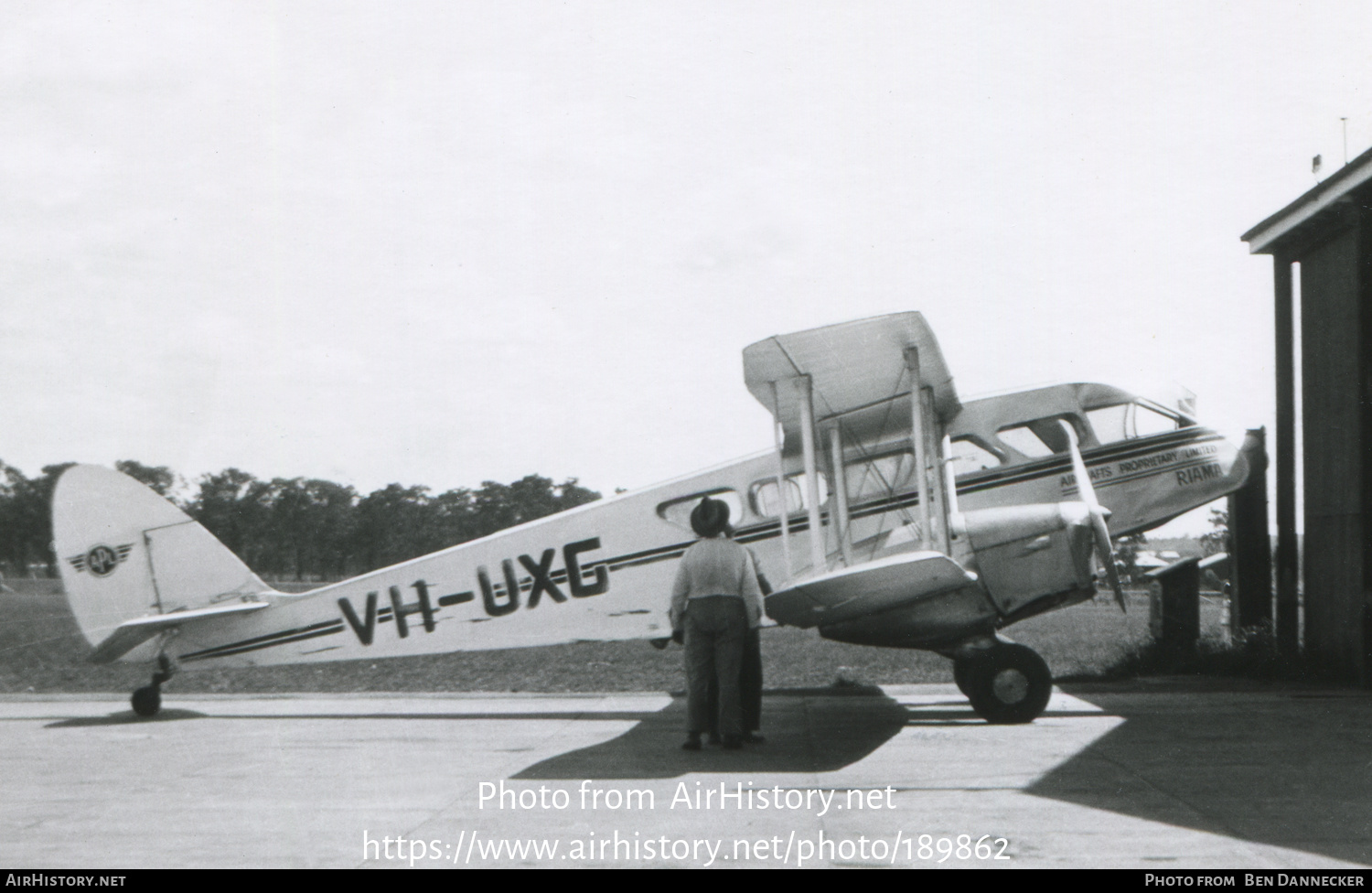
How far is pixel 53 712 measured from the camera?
9.84 meters

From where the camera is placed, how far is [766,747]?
7242mm

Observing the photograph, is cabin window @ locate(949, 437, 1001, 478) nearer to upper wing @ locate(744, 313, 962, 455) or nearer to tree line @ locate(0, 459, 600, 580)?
upper wing @ locate(744, 313, 962, 455)

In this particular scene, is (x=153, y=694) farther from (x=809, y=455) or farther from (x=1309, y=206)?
(x=1309, y=206)

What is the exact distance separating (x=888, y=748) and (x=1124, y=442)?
3970 mm

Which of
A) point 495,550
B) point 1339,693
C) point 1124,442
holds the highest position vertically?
point 1124,442

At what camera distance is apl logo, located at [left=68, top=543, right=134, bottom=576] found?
9156 millimetres

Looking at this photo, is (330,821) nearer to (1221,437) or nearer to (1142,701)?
(1142,701)

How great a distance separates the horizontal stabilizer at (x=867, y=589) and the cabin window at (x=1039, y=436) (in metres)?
2.07

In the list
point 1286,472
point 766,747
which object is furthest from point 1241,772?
point 1286,472

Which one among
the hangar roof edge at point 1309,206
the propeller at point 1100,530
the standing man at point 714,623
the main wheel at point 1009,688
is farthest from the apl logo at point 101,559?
the hangar roof edge at point 1309,206

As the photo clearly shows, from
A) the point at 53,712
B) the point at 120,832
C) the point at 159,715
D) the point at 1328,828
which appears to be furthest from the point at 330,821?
the point at 53,712

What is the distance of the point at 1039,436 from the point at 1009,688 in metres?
2.40

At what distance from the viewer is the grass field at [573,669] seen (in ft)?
40.1

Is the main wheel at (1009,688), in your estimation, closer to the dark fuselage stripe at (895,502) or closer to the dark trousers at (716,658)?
the dark fuselage stripe at (895,502)
